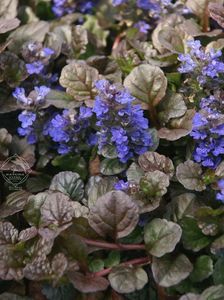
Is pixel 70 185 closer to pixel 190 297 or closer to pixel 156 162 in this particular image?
pixel 156 162

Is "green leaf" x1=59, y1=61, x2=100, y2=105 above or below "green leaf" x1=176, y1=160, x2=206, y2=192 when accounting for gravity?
above

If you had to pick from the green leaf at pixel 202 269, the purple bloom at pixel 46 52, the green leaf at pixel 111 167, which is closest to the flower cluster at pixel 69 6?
the purple bloom at pixel 46 52

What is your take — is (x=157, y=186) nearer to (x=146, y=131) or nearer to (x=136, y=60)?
(x=146, y=131)

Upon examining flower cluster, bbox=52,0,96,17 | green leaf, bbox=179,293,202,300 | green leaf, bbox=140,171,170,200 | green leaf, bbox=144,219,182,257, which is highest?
flower cluster, bbox=52,0,96,17

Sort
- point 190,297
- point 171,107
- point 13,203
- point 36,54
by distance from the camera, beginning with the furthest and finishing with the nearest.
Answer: point 36,54 → point 171,107 → point 13,203 → point 190,297

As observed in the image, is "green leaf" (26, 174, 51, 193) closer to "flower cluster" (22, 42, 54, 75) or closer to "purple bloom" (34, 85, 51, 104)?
"purple bloom" (34, 85, 51, 104)

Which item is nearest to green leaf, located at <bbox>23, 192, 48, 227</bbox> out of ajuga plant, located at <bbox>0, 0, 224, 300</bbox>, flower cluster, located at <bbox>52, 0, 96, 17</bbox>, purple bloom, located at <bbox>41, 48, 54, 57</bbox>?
ajuga plant, located at <bbox>0, 0, 224, 300</bbox>

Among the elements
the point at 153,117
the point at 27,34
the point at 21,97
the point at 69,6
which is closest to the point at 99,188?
the point at 153,117

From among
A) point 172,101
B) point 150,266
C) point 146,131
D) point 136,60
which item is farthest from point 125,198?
point 136,60
